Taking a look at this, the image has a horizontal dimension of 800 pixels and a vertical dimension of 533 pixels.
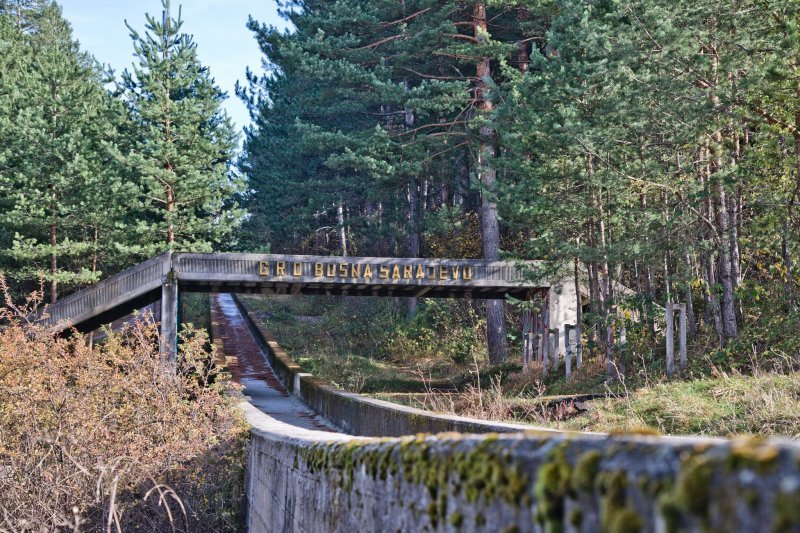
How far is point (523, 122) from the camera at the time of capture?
83.5 ft

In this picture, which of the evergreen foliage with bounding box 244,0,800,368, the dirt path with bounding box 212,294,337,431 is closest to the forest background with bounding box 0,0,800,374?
the evergreen foliage with bounding box 244,0,800,368

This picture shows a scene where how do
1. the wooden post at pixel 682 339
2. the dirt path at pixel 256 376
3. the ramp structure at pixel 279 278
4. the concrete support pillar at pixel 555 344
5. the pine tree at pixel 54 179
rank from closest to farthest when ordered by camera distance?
the wooden post at pixel 682 339 < the dirt path at pixel 256 376 < the concrete support pillar at pixel 555 344 < the ramp structure at pixel 279 278 < the pine tree at pixel 54 179

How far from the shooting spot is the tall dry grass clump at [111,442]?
11.6m

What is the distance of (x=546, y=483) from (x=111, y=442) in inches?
459

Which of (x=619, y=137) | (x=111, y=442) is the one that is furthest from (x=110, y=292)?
(x=111, y=442)

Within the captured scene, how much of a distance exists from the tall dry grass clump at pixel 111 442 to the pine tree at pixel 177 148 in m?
19.2

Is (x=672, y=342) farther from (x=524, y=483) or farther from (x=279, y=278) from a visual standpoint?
(x=524, y=483)

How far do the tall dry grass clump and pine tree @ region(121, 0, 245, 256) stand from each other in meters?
19.2

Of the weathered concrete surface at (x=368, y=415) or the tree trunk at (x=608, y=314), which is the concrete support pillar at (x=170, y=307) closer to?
the weathered concrete surface at (x=368, y=415)

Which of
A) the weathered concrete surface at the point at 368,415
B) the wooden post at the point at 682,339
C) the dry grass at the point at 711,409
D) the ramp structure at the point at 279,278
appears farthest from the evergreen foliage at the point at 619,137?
the weathered concrete surface at the point at 368,415

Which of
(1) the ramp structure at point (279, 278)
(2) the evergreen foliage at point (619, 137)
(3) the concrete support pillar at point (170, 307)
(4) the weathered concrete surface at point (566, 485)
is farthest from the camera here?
(1) the ramp structure at point (279, 278)

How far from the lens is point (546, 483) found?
232cm

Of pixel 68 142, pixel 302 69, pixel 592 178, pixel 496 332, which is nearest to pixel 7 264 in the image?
pixel 68 142

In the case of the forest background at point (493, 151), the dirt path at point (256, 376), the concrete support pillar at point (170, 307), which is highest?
the forest background at point (493, 151)
